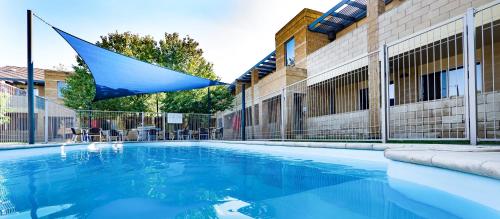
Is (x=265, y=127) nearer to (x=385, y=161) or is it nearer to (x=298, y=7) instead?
(x=298, y=7)

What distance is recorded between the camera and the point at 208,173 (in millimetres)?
3889

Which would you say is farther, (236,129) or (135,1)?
(236,129)

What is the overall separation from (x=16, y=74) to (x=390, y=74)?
2764 centimetres

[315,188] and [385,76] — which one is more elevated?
[385,76]

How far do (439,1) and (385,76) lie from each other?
3898 mm

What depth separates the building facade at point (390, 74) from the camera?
15.1ft

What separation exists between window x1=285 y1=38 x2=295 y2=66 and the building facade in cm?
6

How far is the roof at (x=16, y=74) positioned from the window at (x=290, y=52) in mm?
20918

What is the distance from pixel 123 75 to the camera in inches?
396

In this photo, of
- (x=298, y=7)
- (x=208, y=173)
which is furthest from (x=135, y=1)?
(x=208, y=173)

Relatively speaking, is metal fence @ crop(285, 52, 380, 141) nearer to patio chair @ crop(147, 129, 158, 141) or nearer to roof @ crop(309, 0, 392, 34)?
roof @ crop(309, 0, 392, 34)

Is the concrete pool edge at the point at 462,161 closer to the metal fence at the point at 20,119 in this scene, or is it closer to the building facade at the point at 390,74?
the building facade at the point at 390,74

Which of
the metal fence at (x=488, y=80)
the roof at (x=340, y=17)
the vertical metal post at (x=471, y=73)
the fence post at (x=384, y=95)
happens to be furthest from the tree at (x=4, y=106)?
the metal fence at (x=488, y=80)

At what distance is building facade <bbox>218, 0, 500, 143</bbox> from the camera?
4.60 metres
